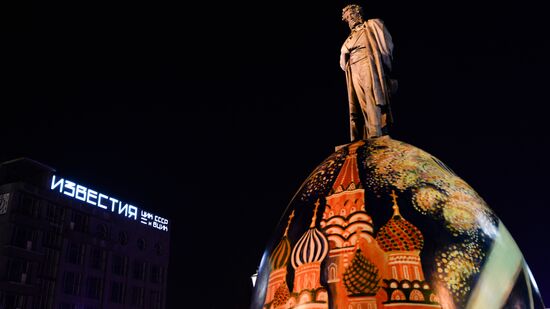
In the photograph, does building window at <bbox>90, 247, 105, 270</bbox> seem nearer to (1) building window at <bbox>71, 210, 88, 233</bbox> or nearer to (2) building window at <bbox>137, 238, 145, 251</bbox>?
(1) building window at <bbox>71, 210, 88, 233</bbox>

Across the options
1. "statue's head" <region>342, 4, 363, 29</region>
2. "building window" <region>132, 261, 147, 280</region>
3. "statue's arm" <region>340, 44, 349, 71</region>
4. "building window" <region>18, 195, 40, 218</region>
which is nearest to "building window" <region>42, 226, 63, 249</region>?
"building window" <region>18, 195, 40, 218</region>

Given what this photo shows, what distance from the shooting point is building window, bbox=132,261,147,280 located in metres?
78.8

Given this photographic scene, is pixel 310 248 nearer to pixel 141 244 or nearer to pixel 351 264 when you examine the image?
pixel 351 264

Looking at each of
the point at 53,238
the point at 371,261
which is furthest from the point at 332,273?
the point at 53,238

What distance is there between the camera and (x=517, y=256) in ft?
13.0

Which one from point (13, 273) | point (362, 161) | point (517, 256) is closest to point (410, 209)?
point (362, 161)

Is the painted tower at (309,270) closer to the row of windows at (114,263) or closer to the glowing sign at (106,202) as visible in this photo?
the row of windows at (114,263)

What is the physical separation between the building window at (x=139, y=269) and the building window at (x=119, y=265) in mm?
2111

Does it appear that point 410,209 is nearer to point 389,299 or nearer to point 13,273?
point 389,299

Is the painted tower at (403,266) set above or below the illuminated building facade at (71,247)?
below

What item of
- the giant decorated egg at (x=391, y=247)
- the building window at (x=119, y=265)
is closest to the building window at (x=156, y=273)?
the building window at (x=119, y=265)

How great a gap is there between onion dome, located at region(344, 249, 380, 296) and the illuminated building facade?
64.3m

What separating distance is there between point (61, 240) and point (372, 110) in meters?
69.9

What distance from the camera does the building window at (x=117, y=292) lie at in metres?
73.2
